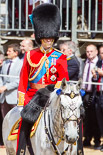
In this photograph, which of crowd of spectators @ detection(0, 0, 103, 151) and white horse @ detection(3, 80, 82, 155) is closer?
white horse @ detection(3, 80, 82, 155)

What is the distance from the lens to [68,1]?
1162 cm

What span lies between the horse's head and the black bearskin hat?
55.8 inches

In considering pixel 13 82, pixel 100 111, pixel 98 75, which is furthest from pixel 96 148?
pixel 13 82

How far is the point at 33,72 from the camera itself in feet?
21.8

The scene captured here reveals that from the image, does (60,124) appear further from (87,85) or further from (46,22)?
(87,85)

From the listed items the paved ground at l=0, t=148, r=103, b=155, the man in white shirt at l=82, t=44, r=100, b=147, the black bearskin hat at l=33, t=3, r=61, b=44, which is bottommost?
the paved ground at l=0, t=148, r=103, b=155

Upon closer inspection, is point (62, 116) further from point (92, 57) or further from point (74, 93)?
point (92, 57)

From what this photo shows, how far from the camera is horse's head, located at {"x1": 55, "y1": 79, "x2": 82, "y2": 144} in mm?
5348

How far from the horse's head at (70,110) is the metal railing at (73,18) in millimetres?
5745

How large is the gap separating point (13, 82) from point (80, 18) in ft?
8.16

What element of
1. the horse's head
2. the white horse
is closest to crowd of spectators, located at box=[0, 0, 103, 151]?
the white horse

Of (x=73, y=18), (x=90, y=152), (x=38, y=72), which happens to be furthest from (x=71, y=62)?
(x=38, y=72)

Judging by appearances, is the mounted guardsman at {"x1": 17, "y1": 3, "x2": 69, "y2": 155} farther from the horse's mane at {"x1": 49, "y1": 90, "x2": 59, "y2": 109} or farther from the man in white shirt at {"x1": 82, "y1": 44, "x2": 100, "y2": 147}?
the man in white shirt at {"x1": 82, "y1": 44, "x2": 100, "y2": 147}

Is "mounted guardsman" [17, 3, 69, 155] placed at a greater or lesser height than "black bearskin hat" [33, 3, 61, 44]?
lesser
